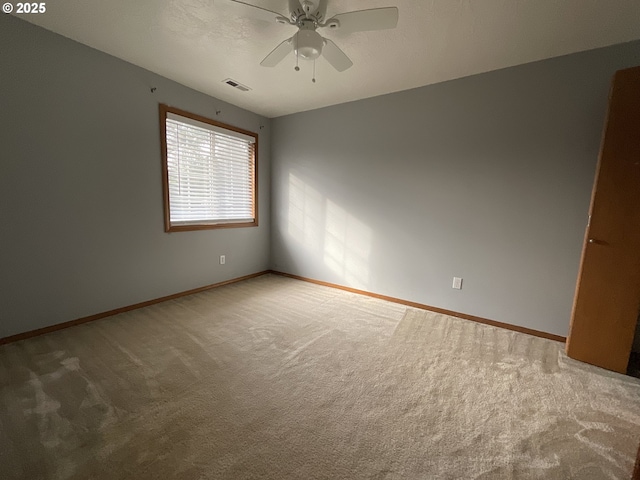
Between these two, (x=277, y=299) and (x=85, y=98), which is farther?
(x=277, y=299)

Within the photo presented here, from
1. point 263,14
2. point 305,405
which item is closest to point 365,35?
point 263,14

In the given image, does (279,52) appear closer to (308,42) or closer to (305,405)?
(308,42)

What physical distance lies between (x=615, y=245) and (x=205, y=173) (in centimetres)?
408

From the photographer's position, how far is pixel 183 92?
3.05m

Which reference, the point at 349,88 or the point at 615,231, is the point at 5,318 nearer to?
the point at 349,88

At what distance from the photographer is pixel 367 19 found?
1.58m

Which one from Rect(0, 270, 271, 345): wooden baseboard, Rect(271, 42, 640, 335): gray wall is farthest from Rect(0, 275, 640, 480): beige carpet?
Rect(271, 42, 640, 335): gray wall


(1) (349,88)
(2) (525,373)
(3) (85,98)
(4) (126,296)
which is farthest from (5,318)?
(2) (525,373)

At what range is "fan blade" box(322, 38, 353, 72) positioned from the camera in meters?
1.83

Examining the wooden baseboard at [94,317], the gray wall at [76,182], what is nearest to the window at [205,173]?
the gray wall at [76,182]

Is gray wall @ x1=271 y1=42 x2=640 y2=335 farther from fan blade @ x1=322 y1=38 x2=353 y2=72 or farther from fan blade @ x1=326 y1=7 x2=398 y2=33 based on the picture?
fan blade @ x1=326 y1=7 x2=398 y2=33

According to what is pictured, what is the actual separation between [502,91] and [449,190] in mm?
1001

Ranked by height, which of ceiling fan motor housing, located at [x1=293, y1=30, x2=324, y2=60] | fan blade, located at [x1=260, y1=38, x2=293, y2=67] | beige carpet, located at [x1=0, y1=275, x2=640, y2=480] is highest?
fan blade, located at [x1=260, y1=38, x2=293, y2=67]

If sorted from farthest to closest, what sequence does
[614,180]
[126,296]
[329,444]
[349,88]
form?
1. [349,88]
2. [126,296]
3. [614,180]
4. [329,444]
